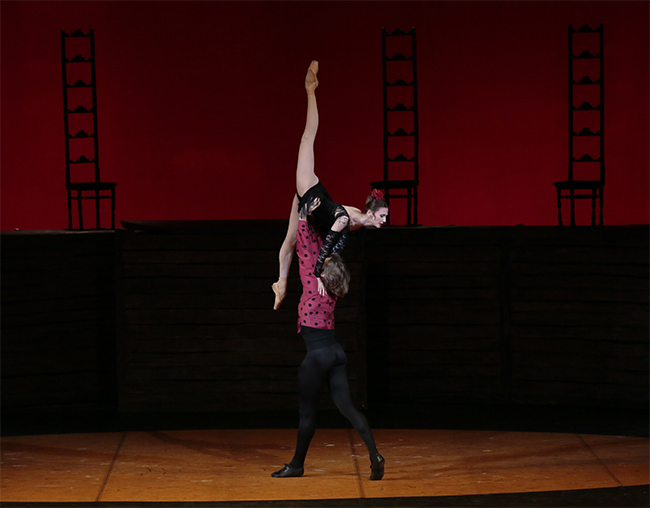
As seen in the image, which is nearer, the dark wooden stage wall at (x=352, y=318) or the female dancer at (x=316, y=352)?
the female dancer at (x=316, y=352)

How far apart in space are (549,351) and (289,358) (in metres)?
1.94

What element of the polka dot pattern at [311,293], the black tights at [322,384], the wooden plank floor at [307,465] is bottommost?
the wooden plank floor at [307,465]

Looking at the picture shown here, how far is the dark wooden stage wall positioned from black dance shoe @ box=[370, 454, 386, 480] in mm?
1672

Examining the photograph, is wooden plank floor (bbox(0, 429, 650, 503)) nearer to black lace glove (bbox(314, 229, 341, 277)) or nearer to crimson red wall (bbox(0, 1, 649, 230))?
black lace glove (bbox(314, 229, 341, 277))

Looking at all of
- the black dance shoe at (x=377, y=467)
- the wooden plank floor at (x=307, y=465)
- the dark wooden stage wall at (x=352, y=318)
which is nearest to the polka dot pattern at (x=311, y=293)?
the black dance shoe at (x=377, y=467)

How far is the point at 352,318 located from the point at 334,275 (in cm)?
185

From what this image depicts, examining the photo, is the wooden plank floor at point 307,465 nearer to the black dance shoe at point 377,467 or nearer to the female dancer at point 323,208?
the black dance shoe at point 377,467

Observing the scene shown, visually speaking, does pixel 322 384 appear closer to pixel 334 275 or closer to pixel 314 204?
pixel 334 275

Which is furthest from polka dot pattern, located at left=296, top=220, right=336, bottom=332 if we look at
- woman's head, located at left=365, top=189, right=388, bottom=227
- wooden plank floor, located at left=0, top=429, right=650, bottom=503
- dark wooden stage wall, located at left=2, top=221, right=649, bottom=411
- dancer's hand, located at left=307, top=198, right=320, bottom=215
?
dark wooden stage wall, located at left=2, top=221, right=649, bottom=411

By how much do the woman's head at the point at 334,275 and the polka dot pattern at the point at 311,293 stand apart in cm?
8

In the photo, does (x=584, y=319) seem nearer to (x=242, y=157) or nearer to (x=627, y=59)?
(x=627, y=59)

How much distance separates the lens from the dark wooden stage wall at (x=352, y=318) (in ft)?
20.8

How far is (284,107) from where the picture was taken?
26.2ft

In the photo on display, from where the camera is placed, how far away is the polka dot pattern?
4.63 meters
